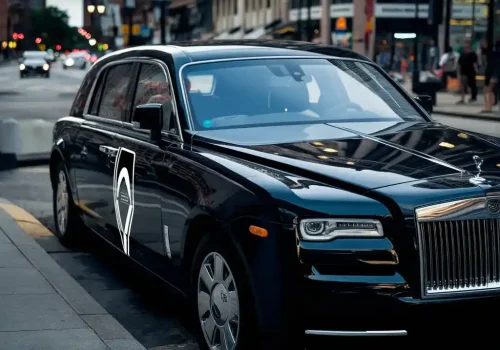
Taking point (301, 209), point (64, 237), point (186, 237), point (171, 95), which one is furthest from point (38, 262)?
point (301, 209)

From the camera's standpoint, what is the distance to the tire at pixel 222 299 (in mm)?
5141

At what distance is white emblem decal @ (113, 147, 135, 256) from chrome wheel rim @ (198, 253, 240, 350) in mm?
1402

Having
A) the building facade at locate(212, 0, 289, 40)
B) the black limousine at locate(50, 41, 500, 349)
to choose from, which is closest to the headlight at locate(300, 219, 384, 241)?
the black limousine at locate(50, 41, 500, 349)

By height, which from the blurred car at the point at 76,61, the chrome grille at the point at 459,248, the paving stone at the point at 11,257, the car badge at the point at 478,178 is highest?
the car badge at the point at 478,178

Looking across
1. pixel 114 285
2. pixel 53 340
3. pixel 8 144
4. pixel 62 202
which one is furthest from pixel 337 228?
pixel 8 144

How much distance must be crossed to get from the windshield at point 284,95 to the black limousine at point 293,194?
1 centimetres

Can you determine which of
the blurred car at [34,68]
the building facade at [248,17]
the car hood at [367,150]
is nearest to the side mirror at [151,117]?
the car hood at [367,150]

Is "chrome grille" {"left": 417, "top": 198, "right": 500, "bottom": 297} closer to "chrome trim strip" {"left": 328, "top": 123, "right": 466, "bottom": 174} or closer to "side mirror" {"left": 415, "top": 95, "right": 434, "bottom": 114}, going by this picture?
"chrome trim strip" {"left": 328, "top": 123, "right": 466, "bottom": 174}

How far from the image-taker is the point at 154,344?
251 inches

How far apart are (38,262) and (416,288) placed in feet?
12.4

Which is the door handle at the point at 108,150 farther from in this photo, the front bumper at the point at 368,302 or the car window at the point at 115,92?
the front bumper at the point at 368,302

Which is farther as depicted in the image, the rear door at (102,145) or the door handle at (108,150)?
the rear door at (102,145)

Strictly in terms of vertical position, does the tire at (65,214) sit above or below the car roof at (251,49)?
below

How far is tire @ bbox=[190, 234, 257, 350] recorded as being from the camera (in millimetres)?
5141
